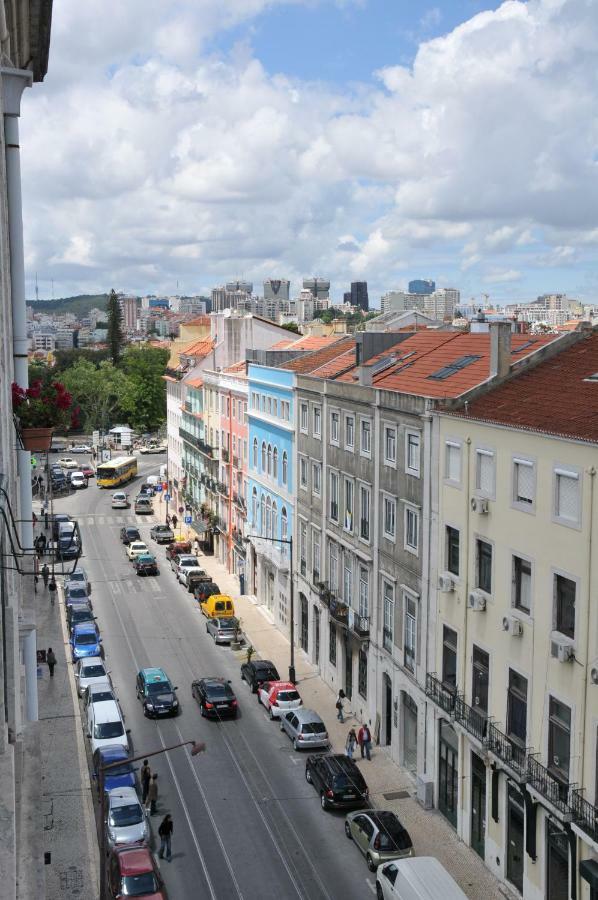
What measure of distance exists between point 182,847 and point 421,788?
824 cm

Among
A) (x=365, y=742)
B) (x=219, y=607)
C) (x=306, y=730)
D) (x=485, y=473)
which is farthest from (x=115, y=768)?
(x=219, y=607)

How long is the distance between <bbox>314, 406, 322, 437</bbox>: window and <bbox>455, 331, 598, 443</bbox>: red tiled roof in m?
14.7

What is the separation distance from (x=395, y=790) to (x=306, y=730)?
489 centimetres

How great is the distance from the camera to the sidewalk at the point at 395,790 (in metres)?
27.7

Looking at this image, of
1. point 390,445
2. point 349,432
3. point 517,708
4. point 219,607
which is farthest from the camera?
point 219,607

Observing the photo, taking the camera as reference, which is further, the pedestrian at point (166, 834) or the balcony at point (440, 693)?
the balcony at point (440, 693)

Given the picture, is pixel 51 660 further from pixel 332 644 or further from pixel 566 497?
pixel 566 497

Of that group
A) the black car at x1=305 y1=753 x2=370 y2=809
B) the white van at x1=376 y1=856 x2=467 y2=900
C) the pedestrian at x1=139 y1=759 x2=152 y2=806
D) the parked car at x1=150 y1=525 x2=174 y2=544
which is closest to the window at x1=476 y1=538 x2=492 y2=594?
the white van at x1=376 y1=856 x2=467 y2=900

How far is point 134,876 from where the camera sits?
25266 mm

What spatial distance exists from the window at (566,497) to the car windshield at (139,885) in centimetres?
1426

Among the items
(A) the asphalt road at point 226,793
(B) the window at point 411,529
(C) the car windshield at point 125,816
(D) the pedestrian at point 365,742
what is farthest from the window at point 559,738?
(C) the car windshield at point 125,816

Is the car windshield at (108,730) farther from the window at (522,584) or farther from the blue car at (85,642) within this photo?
the window at (522,584)

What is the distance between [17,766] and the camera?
475 inches

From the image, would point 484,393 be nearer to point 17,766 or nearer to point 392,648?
point 392,648
